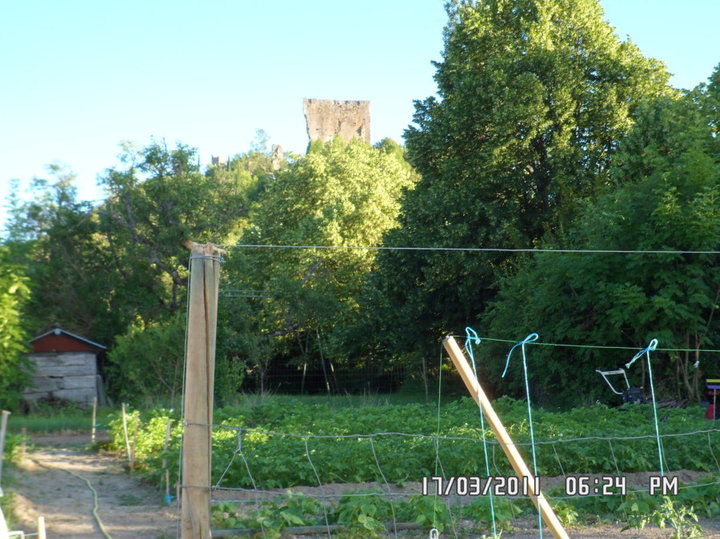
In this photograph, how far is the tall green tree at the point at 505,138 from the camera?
1908 centimetres

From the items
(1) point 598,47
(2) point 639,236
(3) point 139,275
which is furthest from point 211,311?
(3) point 139,275

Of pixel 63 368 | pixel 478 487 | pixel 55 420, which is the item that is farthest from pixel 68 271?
pixel 478 487

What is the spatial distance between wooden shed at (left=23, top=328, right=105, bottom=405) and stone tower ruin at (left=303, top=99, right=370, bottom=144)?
1622 inches

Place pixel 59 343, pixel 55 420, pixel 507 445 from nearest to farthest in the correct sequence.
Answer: pixel 507 445
pixel 55 420
pixel 59 343

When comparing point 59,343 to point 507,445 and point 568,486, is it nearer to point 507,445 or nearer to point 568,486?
point 568,486

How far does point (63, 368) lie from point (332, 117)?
43.2 m

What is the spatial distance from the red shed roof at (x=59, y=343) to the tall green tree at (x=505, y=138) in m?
7.81

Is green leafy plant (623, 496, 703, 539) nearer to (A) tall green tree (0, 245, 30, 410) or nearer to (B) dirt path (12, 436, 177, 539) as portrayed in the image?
(B) dirt path (12, 436, 177, 539)

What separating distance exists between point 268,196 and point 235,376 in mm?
13648

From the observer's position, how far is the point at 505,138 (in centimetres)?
1922

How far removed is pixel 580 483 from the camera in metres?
7.89

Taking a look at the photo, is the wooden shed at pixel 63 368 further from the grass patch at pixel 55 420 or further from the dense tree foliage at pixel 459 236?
the dense tree foliage at pixel 459 236

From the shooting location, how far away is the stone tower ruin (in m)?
59.7

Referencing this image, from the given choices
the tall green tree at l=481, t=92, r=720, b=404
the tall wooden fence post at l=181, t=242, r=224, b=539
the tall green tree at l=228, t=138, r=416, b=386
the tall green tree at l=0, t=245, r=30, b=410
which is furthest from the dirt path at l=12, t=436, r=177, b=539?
the tall green tree at l=228, t=138, r=416, b=386
